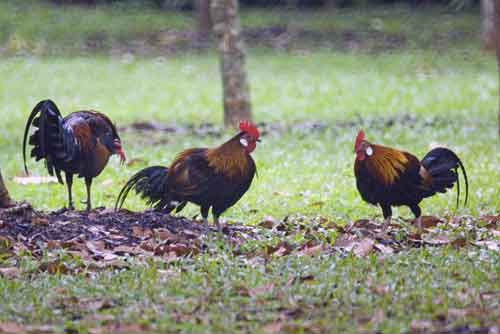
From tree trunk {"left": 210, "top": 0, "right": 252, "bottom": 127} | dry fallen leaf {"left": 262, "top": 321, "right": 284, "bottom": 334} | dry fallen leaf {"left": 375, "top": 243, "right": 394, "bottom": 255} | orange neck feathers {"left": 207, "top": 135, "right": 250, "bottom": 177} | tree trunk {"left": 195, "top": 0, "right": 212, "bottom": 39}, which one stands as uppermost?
tree trunk {"left": 195, "top": 0, "right": 212, "bottom": 39}

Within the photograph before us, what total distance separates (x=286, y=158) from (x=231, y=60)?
360 centimetres

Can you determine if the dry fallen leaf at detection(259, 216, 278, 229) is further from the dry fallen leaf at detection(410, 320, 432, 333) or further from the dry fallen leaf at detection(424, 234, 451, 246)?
the dry fallen leaf at detection(410, 320, 432, 333)

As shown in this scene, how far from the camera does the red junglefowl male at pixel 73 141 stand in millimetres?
8781

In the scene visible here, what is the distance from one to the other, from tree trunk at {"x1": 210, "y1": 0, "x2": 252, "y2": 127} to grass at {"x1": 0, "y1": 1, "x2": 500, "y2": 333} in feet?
3.07

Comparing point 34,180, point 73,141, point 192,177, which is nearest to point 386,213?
point 192,177

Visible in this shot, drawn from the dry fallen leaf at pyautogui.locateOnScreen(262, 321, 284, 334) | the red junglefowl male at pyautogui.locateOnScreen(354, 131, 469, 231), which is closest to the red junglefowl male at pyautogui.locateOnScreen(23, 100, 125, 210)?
the red junglefowl male at pyautogui.locateOnScreen(354, 131, 469, 231)

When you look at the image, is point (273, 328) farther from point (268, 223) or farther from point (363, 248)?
point (268, 223)

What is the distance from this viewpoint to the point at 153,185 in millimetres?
8430

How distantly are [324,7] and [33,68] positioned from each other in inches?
411

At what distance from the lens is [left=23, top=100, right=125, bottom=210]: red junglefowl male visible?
878 centimetres

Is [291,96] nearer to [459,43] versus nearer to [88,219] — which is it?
[459,43]

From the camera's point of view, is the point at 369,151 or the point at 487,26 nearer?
the point at 369,151

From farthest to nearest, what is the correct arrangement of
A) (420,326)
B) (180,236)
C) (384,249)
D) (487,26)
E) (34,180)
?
(487,26), (34,180), (180,236), (384,249), (420,326)

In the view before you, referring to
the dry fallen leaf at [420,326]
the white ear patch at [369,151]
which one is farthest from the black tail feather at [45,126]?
the dry fallen leaf at [420,326]
